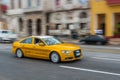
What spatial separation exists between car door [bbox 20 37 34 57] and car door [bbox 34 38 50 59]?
Answer: 37cm

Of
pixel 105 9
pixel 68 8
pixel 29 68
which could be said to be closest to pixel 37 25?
pixel 68 8

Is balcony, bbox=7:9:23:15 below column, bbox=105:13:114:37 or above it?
above

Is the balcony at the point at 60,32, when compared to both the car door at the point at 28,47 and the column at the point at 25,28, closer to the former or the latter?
the column at the point at 25,28

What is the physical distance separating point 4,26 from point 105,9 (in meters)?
24.9

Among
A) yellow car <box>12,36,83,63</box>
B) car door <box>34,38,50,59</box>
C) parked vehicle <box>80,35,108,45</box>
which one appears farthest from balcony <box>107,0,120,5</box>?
car door <box>34,38,50,59</box>

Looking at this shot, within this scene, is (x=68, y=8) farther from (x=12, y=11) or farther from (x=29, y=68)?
(x=29, y=68)

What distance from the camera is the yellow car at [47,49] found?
14073mm

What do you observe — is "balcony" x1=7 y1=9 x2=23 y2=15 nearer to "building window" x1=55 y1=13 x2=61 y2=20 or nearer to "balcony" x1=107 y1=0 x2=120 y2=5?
"building window" x1=55 y1=13 x2=61 y2=20

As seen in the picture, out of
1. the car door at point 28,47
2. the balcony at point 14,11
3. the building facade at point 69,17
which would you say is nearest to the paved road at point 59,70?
the car door at point 28,47

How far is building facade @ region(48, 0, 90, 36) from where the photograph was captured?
41031 millimetres

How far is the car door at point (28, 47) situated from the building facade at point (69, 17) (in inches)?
979

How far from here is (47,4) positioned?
46.4 metres

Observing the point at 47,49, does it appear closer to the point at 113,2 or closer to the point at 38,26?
the point at 113,2

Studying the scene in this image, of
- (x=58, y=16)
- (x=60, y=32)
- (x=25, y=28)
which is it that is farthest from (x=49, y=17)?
(x=25, y=28)
